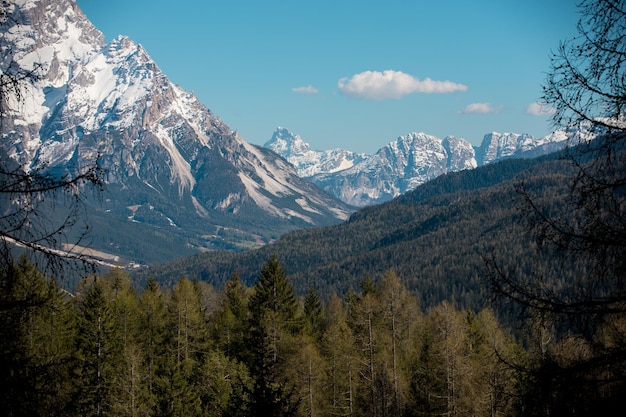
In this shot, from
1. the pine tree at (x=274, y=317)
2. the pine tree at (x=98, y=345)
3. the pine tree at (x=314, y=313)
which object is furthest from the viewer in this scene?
the pine tree at (x=314, y=313)

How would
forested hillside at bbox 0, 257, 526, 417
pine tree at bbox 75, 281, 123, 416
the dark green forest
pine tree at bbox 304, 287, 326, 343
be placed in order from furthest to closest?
1. pine tree at bbox 304, 287, 326, 343
2. pine tree at bbox 75, 281, 123, 416
3. forested hillside at bbox 0, 257, 526, 417
4. the dark green forest

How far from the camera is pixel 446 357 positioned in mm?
36781

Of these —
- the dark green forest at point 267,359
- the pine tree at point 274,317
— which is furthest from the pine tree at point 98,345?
the pine tree at point 274,317

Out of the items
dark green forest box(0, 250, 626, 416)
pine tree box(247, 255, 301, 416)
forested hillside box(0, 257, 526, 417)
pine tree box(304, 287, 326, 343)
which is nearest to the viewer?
dark green forest box(0, 250, 626, 416)

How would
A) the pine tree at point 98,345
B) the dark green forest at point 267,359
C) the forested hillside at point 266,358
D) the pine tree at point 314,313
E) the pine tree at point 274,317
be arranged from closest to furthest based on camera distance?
1. the dark green forest at point 267,359
2. the forested hillside at point 266,358
3. the pine tree at point 98,345
4. the pine tree at point 274,317
5. the pine tree at point 314,313

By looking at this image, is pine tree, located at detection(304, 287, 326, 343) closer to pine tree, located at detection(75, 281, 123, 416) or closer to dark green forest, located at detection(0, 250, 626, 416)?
dark green forest, located at detection(0, 250, 626, 416)

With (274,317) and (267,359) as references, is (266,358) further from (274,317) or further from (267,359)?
(274,317)

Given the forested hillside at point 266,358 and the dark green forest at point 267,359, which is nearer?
the dark green forest at point 267,359

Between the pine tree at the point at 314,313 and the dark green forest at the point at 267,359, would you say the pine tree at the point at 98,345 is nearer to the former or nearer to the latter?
the dark green forest at the point at 267,359

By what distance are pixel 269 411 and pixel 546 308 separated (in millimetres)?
12140

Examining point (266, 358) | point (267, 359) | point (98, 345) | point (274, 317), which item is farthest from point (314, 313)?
point (98, 345)

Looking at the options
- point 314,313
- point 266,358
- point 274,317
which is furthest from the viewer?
point 314,313

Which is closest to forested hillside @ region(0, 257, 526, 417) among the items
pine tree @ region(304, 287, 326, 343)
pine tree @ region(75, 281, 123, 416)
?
pine tree @ region(75, 281, 123, 416)

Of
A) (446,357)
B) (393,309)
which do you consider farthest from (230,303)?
(446,357)
